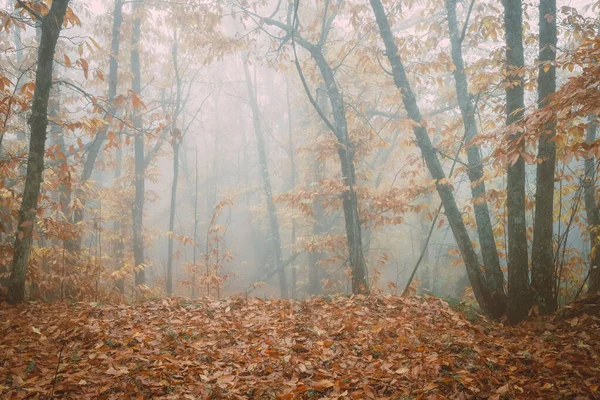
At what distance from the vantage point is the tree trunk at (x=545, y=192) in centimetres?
435

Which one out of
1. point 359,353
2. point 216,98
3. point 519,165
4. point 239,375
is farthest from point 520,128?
point 216,98

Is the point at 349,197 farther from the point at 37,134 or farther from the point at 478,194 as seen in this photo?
the point at 37,134

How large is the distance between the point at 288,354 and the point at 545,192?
3575mm

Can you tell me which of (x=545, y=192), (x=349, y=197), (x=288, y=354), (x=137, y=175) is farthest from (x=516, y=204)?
(x=137, y=175)

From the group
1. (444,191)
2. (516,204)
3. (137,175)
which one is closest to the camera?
(516,204)

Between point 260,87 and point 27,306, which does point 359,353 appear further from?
point 260,87

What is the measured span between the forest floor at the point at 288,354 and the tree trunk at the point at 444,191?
1.80 feet

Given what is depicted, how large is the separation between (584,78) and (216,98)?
24593 millimetres

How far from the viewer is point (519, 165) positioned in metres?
4.54

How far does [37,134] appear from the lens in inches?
169

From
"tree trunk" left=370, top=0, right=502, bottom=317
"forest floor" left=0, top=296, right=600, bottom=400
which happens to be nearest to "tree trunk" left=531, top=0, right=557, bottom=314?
"forest floor" left=0, top=296, right=600, bottom=400

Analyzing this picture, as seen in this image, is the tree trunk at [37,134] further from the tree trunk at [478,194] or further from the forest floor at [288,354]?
the tree trunk at [478,194]

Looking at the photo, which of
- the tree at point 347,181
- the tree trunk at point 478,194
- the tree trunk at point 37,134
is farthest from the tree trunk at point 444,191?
the tree trunk at point 37,134

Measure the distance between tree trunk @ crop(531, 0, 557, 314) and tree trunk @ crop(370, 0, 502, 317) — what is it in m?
0.61
